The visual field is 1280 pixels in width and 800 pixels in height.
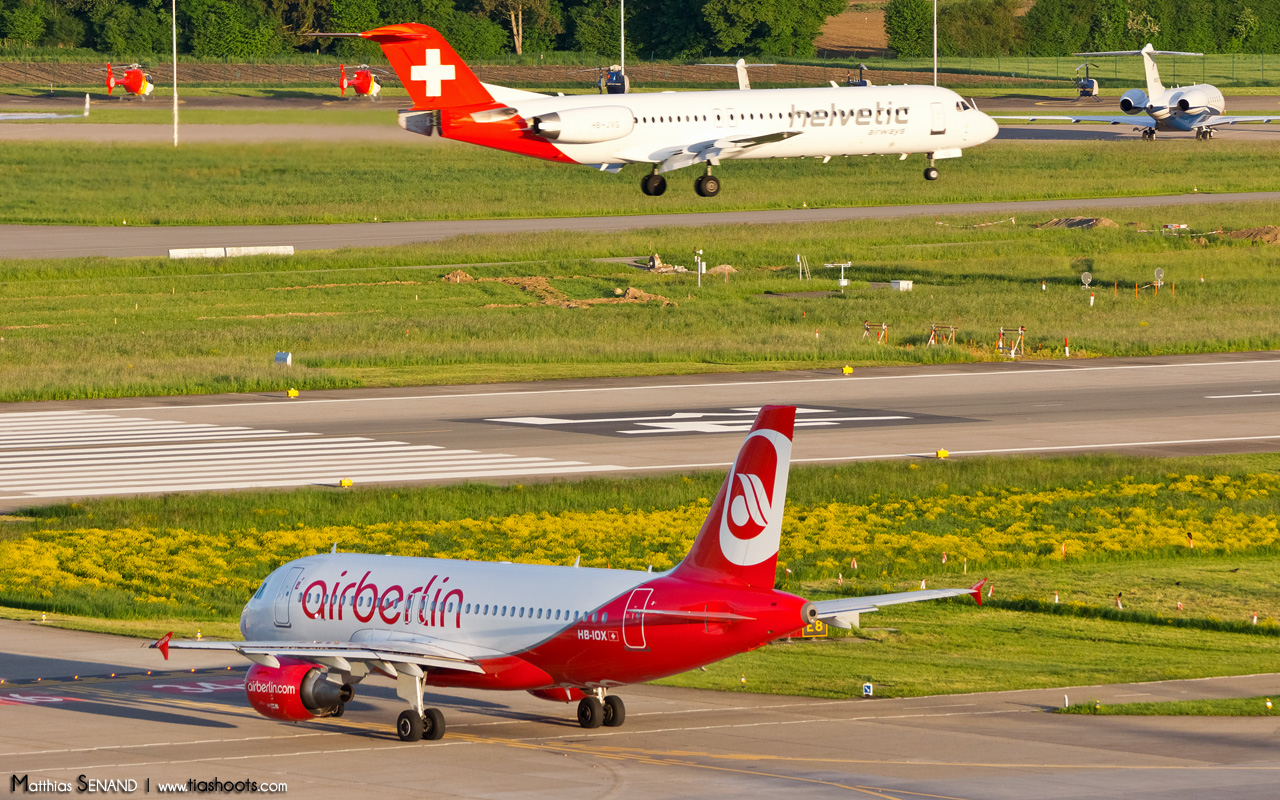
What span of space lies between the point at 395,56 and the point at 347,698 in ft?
207

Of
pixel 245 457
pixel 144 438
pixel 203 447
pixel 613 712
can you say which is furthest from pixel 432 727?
pixel 144 438

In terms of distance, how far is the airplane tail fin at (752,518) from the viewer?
88.0 feet

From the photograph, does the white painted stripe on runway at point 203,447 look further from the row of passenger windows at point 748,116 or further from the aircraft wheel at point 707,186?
the row of passenger windows at point 748,116

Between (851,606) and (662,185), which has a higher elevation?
(662,185)

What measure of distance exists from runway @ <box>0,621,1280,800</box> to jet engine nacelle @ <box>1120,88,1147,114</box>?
5861 inches

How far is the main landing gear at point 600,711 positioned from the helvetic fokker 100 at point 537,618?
0.02 m

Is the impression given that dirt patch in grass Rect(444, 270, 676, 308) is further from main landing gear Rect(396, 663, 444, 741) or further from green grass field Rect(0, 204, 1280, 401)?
main landing gear Rect(396, 663, 444, 741)

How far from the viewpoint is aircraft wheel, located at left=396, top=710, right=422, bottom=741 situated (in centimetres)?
2859

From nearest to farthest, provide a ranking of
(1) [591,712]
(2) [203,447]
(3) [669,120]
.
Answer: (1) [591,712] → (2) [203,447] → (3) [669,120]

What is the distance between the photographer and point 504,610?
28609mm

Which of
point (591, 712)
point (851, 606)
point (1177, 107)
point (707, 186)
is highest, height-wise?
point (1177, 107)

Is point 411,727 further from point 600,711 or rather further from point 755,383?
point 755,383

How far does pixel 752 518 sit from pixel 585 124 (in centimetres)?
6689

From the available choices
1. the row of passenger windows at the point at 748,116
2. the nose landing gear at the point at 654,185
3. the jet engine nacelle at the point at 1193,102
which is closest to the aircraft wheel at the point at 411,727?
the nose landing gear at the point at 654,185
